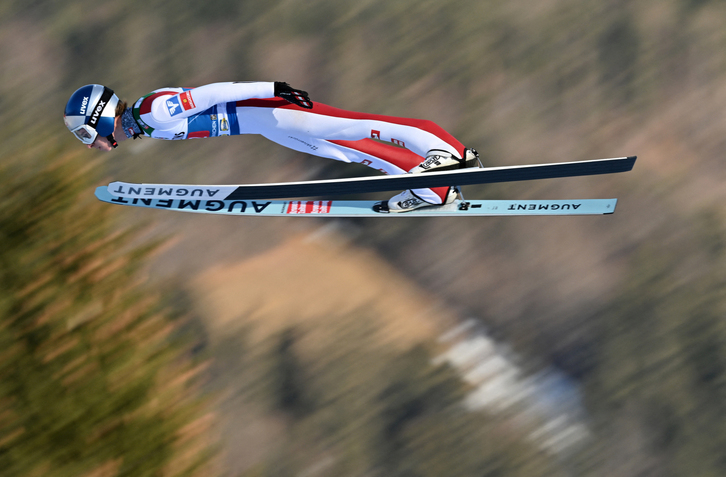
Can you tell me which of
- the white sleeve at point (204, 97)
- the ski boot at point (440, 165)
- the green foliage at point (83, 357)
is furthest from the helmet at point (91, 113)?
the ski boot at point (440, 165)

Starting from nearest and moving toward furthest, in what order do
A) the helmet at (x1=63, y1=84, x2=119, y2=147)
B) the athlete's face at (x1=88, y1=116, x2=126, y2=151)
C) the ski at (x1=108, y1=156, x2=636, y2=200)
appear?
the ski at (x1=108, y1=156, x2=636, y2=200)
the helmet at (x1=63, y1=84, x2=119, y2=147)
the athlete's face at (x1=88, y1=116, x2=126, y2=151)

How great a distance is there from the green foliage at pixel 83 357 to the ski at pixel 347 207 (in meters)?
0.64

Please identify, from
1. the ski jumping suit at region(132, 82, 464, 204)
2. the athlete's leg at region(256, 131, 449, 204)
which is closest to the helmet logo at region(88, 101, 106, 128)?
the ski jumping suit at region(132, 82, 464, 204)

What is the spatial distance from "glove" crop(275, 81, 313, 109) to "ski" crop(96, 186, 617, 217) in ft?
3.17

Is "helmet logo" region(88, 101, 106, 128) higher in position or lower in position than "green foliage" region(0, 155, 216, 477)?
higher

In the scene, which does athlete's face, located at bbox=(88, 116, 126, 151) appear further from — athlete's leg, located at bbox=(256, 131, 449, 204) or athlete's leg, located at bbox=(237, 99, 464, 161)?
athlete's leg, located at bbox=(256, 131, 449, 204)

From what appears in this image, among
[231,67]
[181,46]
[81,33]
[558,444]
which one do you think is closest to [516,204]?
[558,444]

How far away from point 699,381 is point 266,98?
422 cm

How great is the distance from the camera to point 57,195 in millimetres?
5078

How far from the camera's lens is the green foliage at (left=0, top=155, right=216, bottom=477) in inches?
186

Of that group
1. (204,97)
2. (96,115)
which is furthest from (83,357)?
(204,97)

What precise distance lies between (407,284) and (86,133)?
2.83m

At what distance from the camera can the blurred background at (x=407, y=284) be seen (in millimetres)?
4730

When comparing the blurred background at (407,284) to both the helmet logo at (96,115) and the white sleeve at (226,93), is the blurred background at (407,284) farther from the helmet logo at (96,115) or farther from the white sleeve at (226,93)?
the white sleeve at (226,93)
